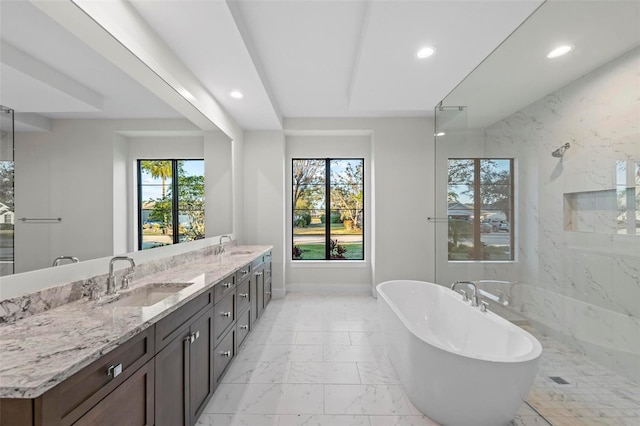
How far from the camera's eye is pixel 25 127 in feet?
4.44

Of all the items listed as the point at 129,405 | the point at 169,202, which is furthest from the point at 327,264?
the point at 129,405

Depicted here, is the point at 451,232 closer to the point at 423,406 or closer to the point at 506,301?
the point at 506,301

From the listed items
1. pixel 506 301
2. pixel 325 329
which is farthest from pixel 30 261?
pixel 506 301

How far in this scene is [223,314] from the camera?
2.27 m

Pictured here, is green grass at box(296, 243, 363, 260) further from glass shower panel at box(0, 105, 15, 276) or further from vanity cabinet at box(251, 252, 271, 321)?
glass shower panel at box(0, 105, 15, 276)

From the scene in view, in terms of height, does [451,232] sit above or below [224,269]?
above

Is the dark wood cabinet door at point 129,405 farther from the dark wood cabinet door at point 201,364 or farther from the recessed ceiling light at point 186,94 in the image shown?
the recessed ceiling light at point 186,94

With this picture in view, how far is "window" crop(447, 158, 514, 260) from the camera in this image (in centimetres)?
239

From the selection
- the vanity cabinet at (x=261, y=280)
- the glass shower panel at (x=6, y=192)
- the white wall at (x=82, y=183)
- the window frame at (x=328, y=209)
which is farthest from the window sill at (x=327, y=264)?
the glass shower panel at (x=6, y=192)

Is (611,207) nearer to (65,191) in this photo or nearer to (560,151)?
(560,151)

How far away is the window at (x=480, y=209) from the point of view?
94.2 inches

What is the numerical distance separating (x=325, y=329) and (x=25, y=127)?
3.02 m

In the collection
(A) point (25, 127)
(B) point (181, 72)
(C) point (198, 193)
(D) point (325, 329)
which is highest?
(B) point (181, 72)

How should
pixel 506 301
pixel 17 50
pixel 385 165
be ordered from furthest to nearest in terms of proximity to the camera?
pixel 385 165 < pixel 506 301 < pixel 17 50
